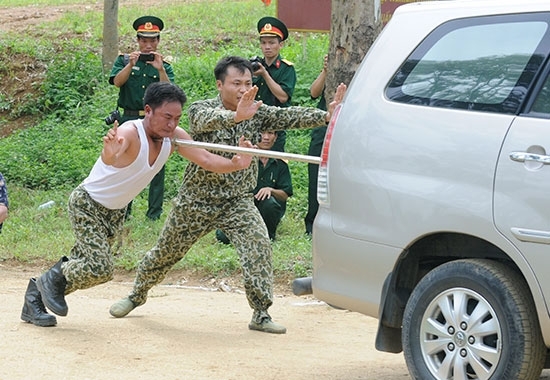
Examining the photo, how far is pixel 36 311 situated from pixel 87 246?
595mm

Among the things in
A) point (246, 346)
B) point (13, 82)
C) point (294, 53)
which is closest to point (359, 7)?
point (246, 346)

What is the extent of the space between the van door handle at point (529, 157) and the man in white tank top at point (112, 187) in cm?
252

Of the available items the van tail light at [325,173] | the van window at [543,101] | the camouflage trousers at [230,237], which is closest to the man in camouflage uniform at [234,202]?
the camouflage trousers at [230,237]

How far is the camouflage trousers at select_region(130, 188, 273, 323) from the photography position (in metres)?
7.69

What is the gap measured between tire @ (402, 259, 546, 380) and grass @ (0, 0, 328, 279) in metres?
4.35

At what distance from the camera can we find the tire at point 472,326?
5.17 meters

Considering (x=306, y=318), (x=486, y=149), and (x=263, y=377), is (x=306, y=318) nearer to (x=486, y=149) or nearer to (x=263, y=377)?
(x=263, y=377)

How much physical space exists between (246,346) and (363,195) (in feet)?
6.26

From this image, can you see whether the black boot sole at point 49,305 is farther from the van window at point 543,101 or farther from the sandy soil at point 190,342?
the van window at point 543,101

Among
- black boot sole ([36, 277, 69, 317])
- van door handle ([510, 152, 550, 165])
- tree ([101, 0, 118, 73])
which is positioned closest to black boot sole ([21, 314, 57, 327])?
black boot sole ([36, 277, 69, 317])

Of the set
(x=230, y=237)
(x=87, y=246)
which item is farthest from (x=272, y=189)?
(x=87, y=246)

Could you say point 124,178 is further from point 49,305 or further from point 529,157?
point 529,157

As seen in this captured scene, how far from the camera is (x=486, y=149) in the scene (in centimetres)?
523

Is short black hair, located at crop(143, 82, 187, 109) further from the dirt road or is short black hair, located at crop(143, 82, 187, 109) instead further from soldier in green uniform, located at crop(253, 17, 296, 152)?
soldier in green uniform, located at crop(253, 17, 296, 152)
